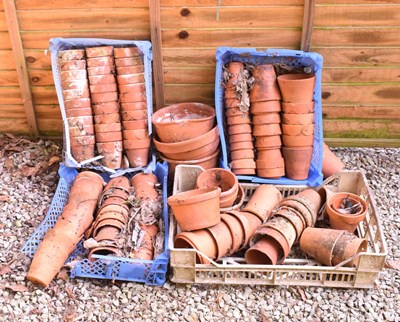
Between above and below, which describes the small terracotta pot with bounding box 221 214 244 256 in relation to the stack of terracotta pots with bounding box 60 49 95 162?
below

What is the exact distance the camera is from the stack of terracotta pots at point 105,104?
334 cm

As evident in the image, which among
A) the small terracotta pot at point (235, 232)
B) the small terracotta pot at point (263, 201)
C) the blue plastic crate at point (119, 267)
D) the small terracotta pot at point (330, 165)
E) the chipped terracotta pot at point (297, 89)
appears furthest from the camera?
the small terracotta pot at point (330, 165)

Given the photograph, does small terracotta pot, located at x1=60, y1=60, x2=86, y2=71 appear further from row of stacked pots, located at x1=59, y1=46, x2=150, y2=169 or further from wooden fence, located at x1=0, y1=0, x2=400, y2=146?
wooden fence, located at x1=0, y1=0, x2=400, y2=146

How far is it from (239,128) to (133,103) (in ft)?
2.45

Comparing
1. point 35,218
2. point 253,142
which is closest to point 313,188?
point 253,142

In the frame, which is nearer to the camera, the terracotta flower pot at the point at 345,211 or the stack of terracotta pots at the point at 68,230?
the stack of terracotta pots at the point at 68,230

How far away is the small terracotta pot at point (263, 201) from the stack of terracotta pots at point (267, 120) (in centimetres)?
22

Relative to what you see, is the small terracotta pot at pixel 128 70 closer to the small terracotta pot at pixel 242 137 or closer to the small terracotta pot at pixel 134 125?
the small terracotta pot at pixel 134 125

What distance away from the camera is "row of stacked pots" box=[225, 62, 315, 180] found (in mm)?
3305

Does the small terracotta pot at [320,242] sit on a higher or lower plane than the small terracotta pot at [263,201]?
lower

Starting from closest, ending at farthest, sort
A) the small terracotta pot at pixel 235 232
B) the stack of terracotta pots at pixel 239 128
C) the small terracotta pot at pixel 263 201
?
the small terracotta pot at pixel 235 232 → the small terracotta pot at pixel 263 201 → the stack of terracotta pots at pixel 239 128

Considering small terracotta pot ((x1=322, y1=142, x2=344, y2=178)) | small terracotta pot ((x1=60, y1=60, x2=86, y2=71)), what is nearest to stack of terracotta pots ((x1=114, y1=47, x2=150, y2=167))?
small terracotta pot ((x1=60, y1=60, x2=86, y2=71))

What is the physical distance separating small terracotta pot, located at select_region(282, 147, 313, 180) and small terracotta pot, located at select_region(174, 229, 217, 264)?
0.88 meters

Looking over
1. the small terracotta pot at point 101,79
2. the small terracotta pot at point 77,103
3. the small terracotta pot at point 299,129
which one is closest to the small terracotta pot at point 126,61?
the small terracotta pot at point 101,79
